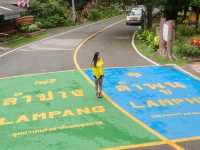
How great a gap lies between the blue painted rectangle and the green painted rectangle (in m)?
0.79

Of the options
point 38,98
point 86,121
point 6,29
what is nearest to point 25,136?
point 86,121

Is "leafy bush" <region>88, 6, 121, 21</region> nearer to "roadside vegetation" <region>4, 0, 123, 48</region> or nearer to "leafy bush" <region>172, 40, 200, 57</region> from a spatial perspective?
"roadside vegetation" <region>4, 0, 123, 48</region>

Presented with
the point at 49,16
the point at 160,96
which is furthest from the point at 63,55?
the point at 49,16

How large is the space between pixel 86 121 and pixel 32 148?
2.81 m

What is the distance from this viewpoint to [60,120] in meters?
16.0

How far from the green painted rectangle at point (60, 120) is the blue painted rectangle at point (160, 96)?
0.79 m

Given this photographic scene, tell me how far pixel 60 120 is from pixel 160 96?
4.85m

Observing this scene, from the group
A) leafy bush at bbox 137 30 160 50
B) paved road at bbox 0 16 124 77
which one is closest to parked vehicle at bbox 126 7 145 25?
paved road at bbox 0 16 124 77

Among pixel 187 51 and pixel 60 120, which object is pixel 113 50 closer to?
pixel 187 51

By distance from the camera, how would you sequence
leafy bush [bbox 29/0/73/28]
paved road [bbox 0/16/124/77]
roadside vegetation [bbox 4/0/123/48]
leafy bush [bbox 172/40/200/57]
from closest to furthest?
1. paved road [bbox 0/16/124/77]
2. leafy bush [bbox 172/40/200/57]
3. roadside vegetation [bbox 4/0/123/48]
4. leafy bush [bbox 29/0/73/28]

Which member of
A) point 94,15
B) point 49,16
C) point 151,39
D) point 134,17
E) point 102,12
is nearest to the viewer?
→ point 151,39

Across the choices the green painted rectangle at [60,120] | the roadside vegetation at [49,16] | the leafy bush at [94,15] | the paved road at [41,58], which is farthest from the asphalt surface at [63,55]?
the leafy bush at [94,15]

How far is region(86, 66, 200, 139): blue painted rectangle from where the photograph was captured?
15219mm

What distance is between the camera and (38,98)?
62.3ft
